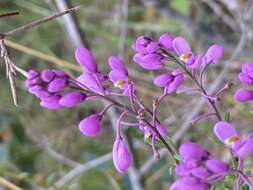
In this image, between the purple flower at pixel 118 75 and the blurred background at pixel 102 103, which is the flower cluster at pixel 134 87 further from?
the blurred background at pixel 102 103

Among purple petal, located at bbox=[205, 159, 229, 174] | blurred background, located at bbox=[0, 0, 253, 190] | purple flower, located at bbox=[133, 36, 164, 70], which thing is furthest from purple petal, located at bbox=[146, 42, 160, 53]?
blurred background, located at bbox=[0, 0, 253, 190]

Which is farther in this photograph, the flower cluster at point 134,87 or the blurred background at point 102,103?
the blurred background at point 102,103

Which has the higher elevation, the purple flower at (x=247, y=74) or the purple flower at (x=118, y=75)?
the purple flower at (x=118, y=75)

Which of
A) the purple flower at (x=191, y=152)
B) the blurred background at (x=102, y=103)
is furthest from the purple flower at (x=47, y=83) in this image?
the blurred background at (x=102, y=103)

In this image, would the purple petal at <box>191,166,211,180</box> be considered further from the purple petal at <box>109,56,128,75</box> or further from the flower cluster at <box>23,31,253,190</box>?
the purple petal at <box>109,56,128,75</box>

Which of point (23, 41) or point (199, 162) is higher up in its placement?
point (199, 162)

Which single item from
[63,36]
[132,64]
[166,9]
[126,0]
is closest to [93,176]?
[126,0]

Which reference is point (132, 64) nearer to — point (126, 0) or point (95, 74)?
point (126, 0)
